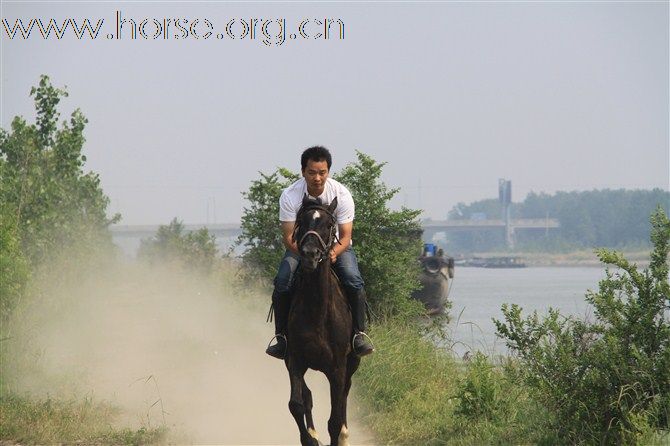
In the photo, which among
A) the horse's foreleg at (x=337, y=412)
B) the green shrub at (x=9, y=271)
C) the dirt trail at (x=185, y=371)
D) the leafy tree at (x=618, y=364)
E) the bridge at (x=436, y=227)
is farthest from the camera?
the bridge at (x=436, y=227)

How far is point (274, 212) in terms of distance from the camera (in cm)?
2034

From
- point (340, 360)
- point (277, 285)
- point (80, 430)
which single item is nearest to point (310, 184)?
point (277, 285)

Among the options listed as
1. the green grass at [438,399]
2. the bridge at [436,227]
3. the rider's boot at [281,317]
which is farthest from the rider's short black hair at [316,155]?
the bridge at [436,227]

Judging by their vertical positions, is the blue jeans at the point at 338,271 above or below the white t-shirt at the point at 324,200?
below

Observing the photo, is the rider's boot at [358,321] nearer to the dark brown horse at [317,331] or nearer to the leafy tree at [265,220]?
A: the dark brown horse at [317,331]

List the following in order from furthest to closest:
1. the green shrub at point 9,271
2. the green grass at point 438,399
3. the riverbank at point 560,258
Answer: the riverbank at point 560,258, the green shrub at point 9,271, the green grass at point 438,399

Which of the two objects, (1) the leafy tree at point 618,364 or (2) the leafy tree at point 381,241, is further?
(2) the leafy tree at point 381,241

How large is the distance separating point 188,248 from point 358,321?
45085mm

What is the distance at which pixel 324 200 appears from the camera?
999 centimetres

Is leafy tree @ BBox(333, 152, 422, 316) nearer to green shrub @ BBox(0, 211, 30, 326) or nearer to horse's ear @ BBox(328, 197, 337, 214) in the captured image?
green shrub @ BBox(0, 211, 30, 326)

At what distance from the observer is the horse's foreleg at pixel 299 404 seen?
32.3ft

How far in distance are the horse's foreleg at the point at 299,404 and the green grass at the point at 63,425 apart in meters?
2.50

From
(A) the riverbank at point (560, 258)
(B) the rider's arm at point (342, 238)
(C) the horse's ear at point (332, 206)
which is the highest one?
(C) the horse's ear at point (332, 206)

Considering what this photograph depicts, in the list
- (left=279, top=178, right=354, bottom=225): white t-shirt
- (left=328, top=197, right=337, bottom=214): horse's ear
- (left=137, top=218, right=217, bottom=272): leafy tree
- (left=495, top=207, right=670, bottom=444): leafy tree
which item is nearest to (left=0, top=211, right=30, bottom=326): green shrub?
(left=279, top=178, right=354, bottom=225): white t-shirt
